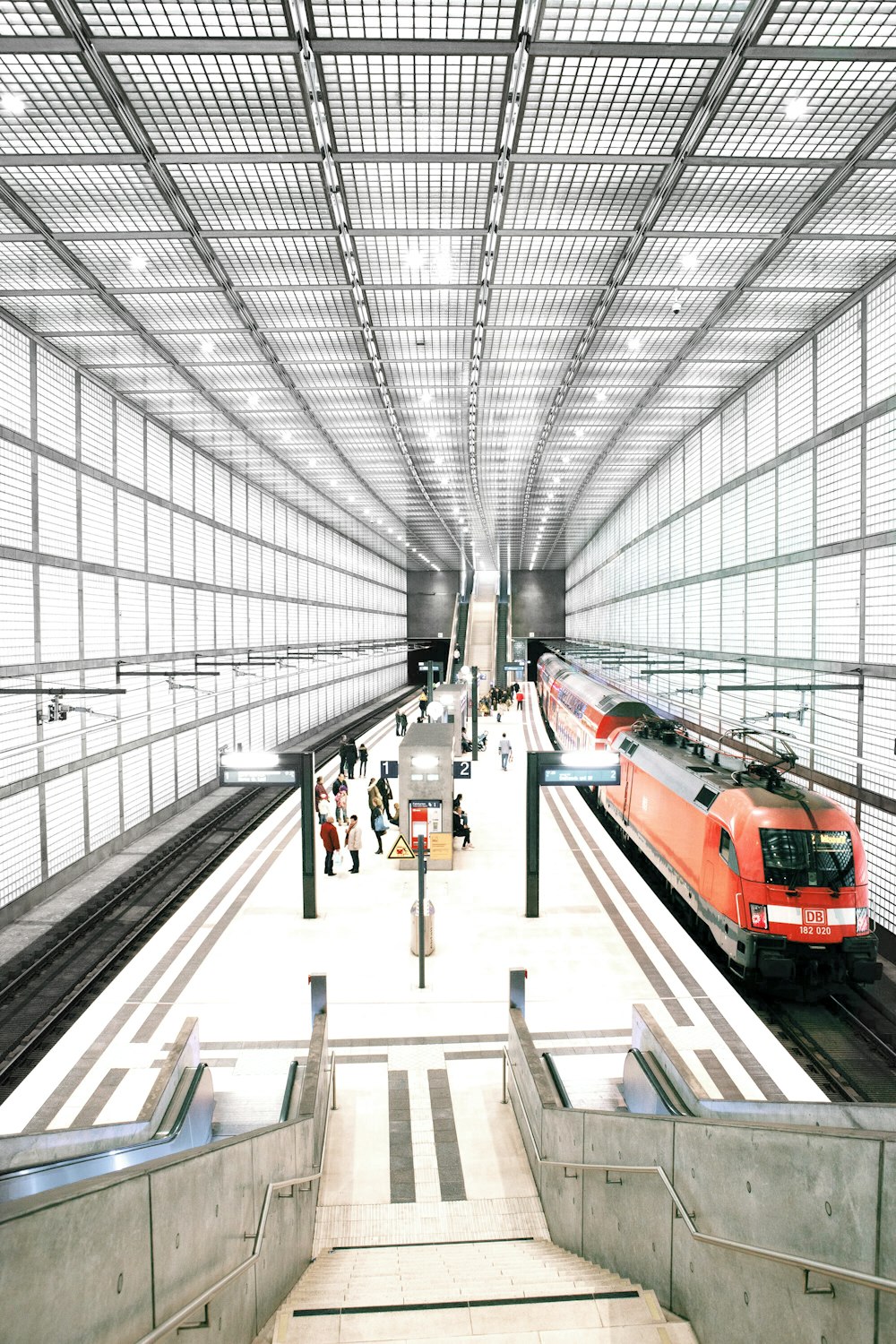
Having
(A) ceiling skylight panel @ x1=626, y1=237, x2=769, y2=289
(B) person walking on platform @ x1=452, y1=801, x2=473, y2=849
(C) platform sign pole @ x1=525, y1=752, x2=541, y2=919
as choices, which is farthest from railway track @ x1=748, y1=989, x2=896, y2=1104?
(A) ceiling skylight panel @ x1=626, y1=237, x2=769, y2=289

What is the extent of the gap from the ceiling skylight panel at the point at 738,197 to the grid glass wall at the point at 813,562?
9.91 ft

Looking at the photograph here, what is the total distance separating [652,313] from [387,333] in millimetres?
4836

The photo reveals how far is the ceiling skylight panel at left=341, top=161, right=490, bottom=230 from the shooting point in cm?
906

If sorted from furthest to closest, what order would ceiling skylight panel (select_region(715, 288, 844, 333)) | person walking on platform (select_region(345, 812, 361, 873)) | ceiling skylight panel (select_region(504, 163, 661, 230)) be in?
person walking on platform (select_region(345, 812, 361, 873)) < ceiling skylight panel (select_region(715, 288, 844, 333)) < ceiling skylight panel (select_region(504, 163, 661, 230))

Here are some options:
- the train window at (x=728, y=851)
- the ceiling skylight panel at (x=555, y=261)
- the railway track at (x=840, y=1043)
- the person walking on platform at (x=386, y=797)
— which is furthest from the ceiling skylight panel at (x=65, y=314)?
the railway track at (x=840, y=1043)

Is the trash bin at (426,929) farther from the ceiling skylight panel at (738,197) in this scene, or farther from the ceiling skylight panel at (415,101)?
the ceiling skylight panel at (738,197)

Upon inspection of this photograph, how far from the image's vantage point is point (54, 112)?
7.78 meters

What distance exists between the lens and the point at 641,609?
30.7 m

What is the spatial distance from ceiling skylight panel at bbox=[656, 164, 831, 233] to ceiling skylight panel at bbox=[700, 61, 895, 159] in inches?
18.0

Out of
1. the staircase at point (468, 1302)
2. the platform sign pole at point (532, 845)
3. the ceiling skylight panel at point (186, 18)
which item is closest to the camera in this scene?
the staircase at point (468, 1302)

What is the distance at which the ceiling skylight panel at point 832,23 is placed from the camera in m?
6.50

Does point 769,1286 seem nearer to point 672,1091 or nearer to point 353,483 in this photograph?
point 672,1091

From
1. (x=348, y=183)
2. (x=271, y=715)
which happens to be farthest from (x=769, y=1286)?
(x=271, y=715)

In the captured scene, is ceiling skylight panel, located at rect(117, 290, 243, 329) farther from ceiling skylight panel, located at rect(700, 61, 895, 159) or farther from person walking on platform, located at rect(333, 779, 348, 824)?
person walking on platform, located at rect(333, 779, 348, 824)
